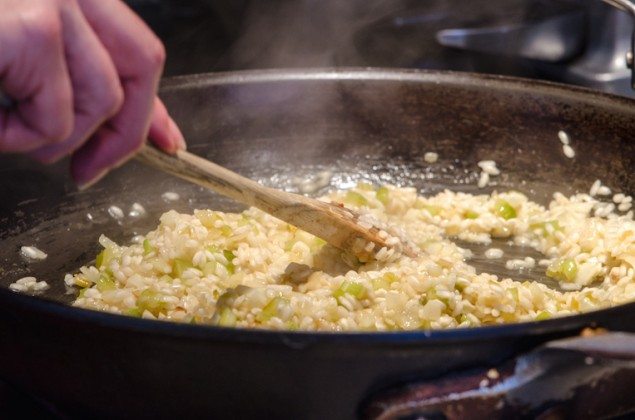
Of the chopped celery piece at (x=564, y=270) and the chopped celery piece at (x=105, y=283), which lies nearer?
the chopped celery piece at (x=105, y=283)

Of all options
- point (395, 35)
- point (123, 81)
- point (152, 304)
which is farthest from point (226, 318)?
point (395, 35)

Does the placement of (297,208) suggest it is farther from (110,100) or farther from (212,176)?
(110,100)

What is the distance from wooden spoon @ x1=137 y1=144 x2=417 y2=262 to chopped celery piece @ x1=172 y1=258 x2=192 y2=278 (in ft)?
1.00

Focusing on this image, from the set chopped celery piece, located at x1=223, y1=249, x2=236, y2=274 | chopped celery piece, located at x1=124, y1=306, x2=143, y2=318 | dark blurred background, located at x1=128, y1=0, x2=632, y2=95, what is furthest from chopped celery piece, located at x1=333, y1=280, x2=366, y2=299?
dark blurred background, located at x1=128, y1=0, x2=632, y2=95

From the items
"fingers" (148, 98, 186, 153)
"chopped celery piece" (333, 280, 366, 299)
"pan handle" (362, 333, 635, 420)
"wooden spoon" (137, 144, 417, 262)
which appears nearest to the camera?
"pan handle" (362, 333, 635, 420)

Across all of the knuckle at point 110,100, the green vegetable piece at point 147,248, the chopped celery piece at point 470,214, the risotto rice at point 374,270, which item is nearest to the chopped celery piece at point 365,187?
the risotto rice at point 374,270

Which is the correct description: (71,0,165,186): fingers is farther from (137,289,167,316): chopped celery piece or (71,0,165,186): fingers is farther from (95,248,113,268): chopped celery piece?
(95,248,113,268): chopped celery piece

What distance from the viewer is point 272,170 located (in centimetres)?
264

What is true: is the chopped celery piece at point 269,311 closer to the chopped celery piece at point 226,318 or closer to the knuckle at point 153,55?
the chopped celery piece at point 226,318

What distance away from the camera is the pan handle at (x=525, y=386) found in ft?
3.63

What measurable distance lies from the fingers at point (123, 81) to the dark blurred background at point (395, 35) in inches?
93.8

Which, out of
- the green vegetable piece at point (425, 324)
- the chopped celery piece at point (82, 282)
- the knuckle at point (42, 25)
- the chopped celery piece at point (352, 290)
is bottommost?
the chopped celery piece at point (82, 282)

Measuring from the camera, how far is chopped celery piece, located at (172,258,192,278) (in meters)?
1.98

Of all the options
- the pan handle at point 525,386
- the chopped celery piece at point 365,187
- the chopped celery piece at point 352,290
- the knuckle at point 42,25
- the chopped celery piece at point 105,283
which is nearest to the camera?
the knuckle at point 42,25
